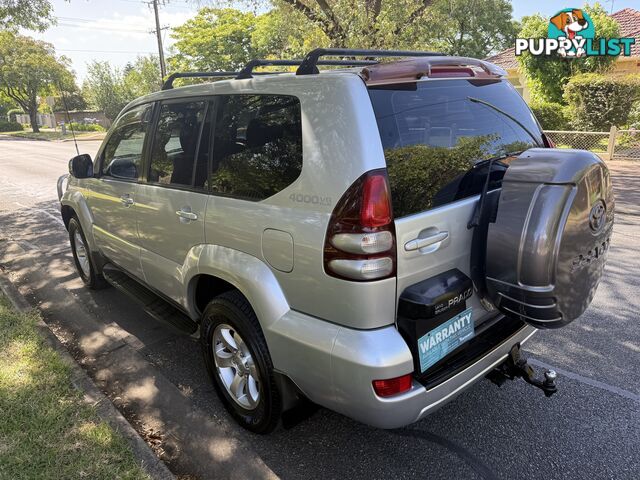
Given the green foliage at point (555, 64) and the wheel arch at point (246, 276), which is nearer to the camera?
the wheel arch at point (246, 276)

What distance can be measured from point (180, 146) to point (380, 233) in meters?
1.69

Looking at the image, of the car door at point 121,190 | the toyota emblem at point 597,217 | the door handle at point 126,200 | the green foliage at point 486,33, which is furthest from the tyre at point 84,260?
the green foliage at point 486,33

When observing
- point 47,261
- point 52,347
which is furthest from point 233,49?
point 52,347

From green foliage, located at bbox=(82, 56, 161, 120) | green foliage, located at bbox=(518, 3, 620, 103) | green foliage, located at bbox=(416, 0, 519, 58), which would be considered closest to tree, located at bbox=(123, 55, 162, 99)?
green foliage, located at bbox=(82, 56, 161, 120)

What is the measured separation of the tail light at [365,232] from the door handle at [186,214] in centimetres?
113

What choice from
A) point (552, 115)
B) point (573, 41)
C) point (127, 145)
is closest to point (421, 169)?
point (127, 145)

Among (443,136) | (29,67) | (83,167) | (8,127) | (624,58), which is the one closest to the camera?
(443,136)

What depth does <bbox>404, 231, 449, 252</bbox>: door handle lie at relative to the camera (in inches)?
78.2

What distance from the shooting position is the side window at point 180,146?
2.78m

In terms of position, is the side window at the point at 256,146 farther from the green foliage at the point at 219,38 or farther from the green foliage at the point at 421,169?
the green foliage at the point at 219,38

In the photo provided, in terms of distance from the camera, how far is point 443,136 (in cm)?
229

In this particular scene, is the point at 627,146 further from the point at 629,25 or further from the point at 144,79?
the point at 144,79

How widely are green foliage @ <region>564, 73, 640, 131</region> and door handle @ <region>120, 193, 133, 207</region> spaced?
15013 mm

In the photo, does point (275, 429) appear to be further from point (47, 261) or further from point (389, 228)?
point (47, 261)
